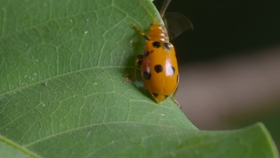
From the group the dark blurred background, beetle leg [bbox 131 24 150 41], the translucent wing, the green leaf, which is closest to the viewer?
the green leaf

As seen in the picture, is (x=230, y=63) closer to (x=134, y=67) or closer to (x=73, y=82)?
(x=134, y=67)

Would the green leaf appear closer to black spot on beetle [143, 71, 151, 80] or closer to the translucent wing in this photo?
black spot on beetle [143, 71, 151, 80]

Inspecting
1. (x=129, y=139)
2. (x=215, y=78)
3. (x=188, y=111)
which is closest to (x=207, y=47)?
(x=215, y=78)

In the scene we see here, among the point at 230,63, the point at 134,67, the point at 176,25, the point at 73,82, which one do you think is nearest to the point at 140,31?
the point at 134,67

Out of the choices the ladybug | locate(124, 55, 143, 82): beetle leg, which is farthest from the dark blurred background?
locate(124, 55, 143, 82): beetle leg

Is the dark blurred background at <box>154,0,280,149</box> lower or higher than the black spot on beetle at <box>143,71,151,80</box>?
lower

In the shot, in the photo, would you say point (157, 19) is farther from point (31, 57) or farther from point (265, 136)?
point (265, 136)

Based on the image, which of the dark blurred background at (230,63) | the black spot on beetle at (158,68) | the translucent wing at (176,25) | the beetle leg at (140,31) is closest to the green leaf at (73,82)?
the beetle leg at (140,31)
